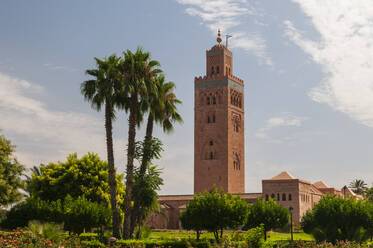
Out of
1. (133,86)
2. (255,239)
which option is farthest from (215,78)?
(255,239)

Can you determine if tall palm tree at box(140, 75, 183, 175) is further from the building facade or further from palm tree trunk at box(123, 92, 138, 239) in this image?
the building facade

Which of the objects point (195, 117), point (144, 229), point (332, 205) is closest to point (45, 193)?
point (144, 229)

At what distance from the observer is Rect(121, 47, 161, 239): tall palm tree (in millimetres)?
32000

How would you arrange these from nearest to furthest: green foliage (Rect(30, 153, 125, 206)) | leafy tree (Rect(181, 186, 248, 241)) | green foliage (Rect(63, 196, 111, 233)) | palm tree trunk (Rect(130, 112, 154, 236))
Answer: palm tree trunk (Rect(130, 112, 154, 236)) → green foliage (Rect(63, 196, 111, 233)) → leafy tree (Rect(181, 186, 248, 241)) → green foliage (Rect(30, 153, 125, 206))

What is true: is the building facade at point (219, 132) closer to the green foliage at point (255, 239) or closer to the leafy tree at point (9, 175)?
the leafy tree at point (9, 175)

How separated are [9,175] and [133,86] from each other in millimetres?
15837

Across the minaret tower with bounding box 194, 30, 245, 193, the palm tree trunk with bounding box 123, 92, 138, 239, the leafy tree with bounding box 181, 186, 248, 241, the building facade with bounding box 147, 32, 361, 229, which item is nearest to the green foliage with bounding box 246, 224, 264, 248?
the palm tree trunk with bounding box 123, 92, 138, 239

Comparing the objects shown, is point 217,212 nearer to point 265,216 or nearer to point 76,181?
point 76,181

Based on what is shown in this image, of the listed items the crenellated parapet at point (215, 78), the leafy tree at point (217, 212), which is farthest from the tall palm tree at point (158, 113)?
the crenellated parapet at point (215, 78)

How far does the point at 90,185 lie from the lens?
41.3 metres

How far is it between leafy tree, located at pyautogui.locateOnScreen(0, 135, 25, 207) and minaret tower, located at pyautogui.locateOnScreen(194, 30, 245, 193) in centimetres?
4368

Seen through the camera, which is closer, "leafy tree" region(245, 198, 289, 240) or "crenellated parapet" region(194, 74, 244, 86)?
"leafy tree" region(245, 198, 289, 240)

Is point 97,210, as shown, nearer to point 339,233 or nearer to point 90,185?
point 90,185

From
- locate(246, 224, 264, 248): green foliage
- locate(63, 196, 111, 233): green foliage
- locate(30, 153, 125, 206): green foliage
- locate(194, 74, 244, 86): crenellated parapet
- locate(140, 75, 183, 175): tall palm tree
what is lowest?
locate(246, 224, 264, 248): green foliage
